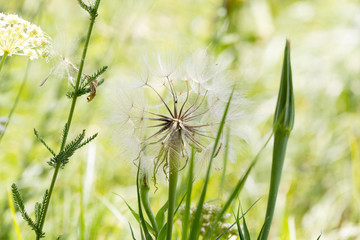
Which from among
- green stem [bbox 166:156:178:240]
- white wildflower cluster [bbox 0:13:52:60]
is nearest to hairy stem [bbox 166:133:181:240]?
green stem [bbox 166:156:178:240]

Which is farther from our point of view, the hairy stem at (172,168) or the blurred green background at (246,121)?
the blurred green background at (246,121)

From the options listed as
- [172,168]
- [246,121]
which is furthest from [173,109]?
[246,121]

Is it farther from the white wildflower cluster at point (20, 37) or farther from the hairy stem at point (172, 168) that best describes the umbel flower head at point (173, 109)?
the white wildflower cluster at point (20, 37)

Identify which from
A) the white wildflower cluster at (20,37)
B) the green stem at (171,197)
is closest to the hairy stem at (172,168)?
the green stem at (171,197)

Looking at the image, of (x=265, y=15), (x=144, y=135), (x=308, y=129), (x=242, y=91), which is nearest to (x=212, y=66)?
(x=242, y=91)

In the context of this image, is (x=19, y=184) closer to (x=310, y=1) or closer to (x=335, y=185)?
(x=335, y=185)

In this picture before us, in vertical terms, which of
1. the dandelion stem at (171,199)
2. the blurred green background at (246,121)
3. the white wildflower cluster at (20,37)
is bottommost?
the dandelion stem at (171,199)

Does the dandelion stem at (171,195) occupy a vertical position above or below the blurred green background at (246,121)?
below
